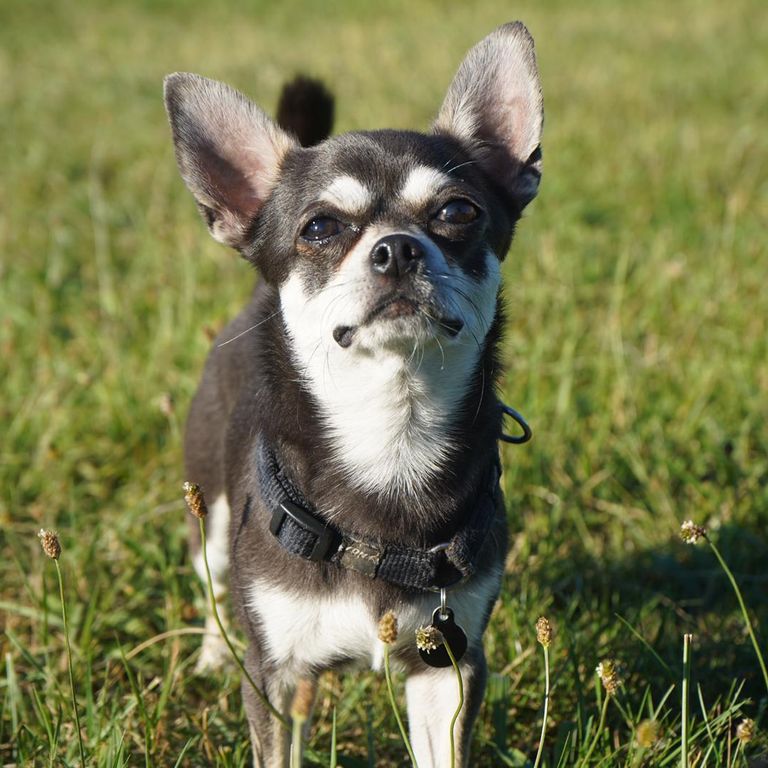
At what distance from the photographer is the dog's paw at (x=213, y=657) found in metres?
3.18

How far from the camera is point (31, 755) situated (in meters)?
2.51

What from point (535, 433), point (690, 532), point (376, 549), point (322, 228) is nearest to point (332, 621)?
point (376, 549)

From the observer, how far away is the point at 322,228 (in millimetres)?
2604

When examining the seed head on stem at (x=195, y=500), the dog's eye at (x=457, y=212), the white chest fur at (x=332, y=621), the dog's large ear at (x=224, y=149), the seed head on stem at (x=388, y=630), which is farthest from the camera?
the dog's large ear at (x=224, y=149)

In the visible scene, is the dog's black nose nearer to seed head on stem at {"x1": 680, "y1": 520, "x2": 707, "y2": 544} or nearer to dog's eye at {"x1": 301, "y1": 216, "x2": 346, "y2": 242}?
dog's eye at {"x1": 301, "y1": 216, "x2": 346, "y2": 242}

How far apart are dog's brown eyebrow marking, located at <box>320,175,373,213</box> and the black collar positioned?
723 millimetres

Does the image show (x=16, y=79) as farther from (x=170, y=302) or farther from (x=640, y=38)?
(x=640, y=38)

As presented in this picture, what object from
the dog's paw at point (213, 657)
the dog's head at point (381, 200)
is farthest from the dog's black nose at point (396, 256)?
the dog's paw at point (213, 657)

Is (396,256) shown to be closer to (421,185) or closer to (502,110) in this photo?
(421,185)

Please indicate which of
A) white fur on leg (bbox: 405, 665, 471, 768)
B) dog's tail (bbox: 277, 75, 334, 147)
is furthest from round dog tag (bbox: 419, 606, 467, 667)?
dog's tail (bbox: 277, 75, 334, 147)

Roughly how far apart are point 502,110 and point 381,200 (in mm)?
590

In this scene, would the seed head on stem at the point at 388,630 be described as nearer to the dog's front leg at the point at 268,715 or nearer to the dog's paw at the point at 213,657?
the dog's front leg at the point at 268,715

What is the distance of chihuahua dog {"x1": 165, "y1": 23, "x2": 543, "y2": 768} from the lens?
2.41m

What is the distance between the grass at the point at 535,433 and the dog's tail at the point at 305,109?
996 millimetres
